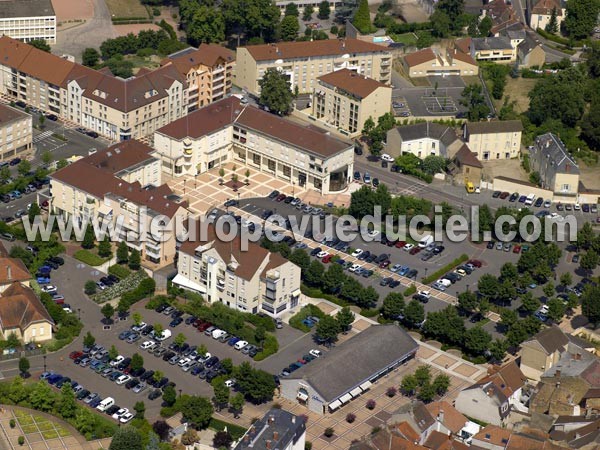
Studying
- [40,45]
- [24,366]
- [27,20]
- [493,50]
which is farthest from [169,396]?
[493,50]

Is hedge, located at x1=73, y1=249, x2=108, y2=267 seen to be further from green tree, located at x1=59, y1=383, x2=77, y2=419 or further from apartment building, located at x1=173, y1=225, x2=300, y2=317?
green tree, located at x1=59, y1=383, x2=77, y2=419

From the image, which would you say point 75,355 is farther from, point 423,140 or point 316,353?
point 423,140

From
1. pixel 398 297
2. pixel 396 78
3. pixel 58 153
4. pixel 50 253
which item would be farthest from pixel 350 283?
pixel 396 78

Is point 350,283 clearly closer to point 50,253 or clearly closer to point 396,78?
point 50,253

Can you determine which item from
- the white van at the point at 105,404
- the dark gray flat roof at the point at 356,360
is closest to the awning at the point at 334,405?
the dark gray flat roof at the point at 356,360

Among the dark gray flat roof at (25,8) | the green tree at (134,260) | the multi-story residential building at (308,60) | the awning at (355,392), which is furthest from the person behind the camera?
the dark gray flat roof at (25,8)

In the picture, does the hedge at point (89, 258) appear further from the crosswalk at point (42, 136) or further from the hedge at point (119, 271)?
the crosswalk at point (42, 136)
